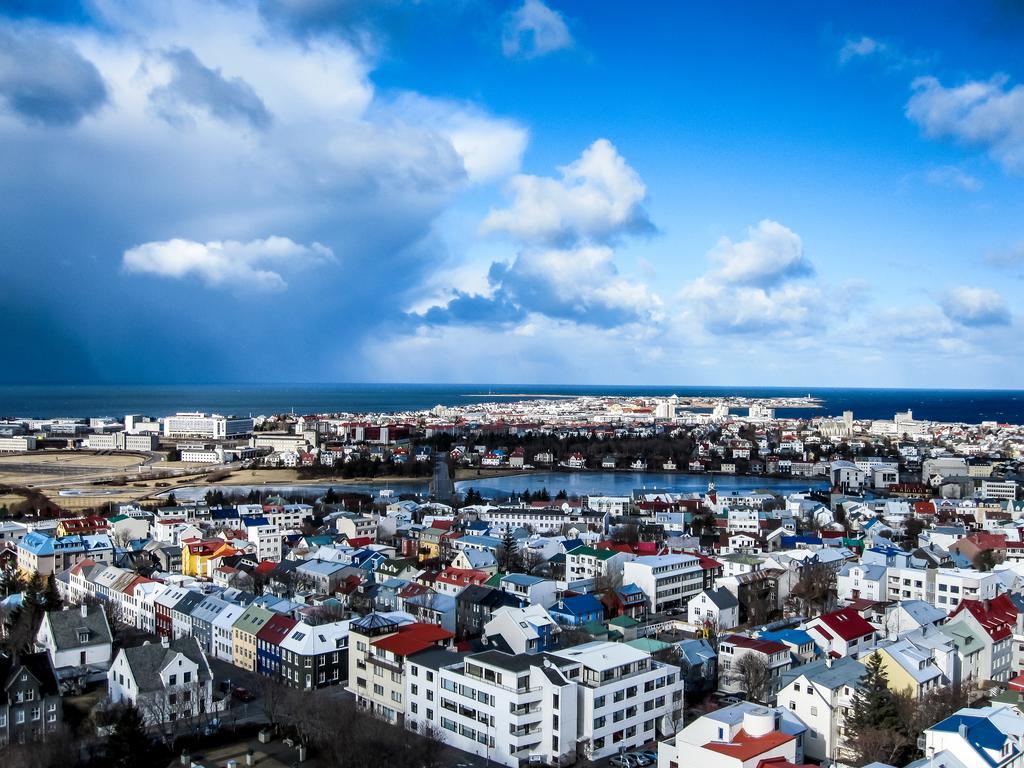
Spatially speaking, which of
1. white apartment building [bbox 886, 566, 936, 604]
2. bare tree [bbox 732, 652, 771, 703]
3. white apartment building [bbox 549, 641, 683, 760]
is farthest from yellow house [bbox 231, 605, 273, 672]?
white apartment building [bbox 886, 566, 936, 604]

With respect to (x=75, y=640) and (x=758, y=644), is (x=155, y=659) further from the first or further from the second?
(x=758, y=644)

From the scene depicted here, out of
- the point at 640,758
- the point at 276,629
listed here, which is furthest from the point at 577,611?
the point at 276,629

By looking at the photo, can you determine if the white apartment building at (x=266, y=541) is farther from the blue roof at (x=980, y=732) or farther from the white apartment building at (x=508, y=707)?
the blue roof at (x=980, y=732)

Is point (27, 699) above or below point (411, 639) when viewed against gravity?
below

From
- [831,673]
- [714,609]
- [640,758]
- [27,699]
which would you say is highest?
[831,673]

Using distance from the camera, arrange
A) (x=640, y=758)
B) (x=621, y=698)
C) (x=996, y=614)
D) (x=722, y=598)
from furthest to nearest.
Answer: (x=722, y=598) < (x=996, y=614) < (x=621, y=698) < (x=640, y=758)

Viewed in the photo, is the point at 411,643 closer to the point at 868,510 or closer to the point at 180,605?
the point at 180,605

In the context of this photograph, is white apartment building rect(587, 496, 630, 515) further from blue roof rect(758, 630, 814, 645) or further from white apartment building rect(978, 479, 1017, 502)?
blue roof rect(758, 630, 814, 645)

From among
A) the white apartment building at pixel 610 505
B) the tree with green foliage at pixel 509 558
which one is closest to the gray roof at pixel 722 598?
the tree with green foliage at pixel 509 558
